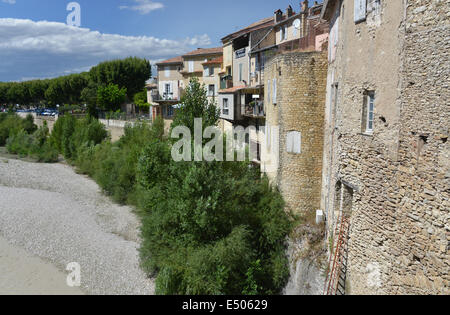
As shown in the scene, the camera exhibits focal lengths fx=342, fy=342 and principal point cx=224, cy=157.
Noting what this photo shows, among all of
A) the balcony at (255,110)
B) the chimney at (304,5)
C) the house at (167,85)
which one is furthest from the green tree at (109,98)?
the chimney at (304,5)

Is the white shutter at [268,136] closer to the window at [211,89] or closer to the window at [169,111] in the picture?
the window at [211,89]

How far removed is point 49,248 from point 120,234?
4261 mm

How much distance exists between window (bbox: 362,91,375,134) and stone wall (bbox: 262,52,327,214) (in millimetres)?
5739

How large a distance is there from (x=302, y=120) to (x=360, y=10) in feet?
21.5

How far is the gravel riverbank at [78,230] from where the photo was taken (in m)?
18.0

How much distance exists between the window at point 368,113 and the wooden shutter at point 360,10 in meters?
2.16

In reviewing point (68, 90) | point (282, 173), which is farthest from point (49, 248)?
point (68, 90)

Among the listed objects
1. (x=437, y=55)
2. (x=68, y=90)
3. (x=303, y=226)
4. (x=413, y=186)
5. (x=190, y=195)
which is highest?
(x=68, y=90)

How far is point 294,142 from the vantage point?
1605cm

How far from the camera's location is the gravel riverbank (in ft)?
59.0

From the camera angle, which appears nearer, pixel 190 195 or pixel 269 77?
pixel 190 195

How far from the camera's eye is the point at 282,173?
661 inches

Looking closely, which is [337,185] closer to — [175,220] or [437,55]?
[437,55]

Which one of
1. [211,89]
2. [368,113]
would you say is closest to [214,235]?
[368,113]
